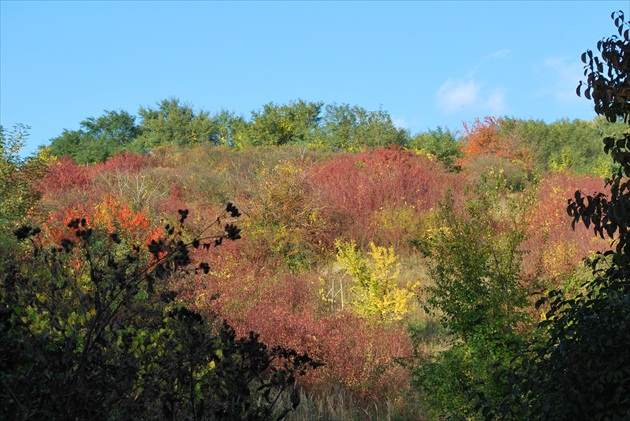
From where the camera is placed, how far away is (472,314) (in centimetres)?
809

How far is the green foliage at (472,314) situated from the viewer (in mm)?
7801

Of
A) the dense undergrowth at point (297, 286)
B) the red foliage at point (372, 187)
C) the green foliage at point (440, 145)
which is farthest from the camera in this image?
the green foliage at point (440, 145)

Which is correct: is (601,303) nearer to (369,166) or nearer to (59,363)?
(59,363)

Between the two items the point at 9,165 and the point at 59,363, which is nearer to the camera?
the point at 59,363

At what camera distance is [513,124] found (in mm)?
43344

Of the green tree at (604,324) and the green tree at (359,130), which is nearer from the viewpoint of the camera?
the green tree at (604,324)

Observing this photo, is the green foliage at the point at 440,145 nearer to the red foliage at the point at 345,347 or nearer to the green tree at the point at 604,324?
the red foliage at the point at 345,347

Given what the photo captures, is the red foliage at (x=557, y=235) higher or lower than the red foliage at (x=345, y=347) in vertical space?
higher

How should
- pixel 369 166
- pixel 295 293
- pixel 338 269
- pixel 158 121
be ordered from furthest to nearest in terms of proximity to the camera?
pixel 158 121 < pixel 369 166 < pixel 338 269 < pixel 295 293

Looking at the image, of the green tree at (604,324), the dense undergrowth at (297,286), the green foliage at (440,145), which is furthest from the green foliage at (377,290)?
the green foliage at (440,145)

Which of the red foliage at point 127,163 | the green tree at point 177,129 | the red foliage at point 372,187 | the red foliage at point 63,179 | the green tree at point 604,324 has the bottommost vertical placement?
the green tree at point 604,324

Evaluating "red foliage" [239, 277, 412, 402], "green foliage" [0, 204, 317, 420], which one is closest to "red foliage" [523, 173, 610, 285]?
"red foliage" [239, 277, 412, 402]

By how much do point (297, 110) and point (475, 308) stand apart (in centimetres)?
3495

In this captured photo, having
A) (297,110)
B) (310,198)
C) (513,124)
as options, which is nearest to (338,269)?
(310,198)
